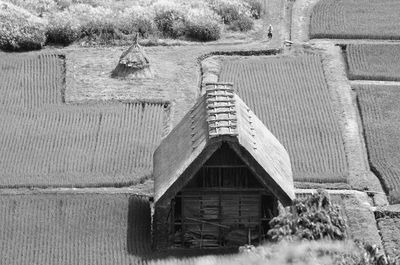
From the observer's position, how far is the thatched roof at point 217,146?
87.3 feet

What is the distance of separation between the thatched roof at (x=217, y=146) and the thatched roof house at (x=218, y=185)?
27mm

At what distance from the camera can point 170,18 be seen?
44.8 meters

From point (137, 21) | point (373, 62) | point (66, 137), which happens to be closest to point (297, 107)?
point (373, 62)

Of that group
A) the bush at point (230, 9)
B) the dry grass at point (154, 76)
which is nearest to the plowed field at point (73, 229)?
the dry grass at point (154, 76)

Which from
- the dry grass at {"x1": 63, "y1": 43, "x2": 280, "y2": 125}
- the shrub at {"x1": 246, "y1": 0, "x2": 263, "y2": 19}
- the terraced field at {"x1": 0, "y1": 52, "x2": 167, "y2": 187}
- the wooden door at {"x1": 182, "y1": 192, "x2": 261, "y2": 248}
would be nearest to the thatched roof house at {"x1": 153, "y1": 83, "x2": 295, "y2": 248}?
the wooden door at {"x1": 182, "y1": 192, "x2": 261, "y2": 248}

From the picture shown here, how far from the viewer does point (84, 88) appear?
38969mm

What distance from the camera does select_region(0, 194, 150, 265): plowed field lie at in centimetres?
2698

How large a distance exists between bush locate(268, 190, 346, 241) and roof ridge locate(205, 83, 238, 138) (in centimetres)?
290

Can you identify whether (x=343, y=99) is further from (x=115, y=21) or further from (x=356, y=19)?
(x=115, y=21)

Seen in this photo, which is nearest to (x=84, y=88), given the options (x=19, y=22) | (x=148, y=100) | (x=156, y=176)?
(x=148, y=100)

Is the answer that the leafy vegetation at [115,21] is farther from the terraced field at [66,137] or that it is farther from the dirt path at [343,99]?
→ the terraced field at [66,137]

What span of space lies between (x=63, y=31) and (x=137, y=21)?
3.75 metres

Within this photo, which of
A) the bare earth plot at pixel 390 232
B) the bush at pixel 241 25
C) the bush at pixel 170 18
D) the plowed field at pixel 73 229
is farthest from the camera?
the bush at pixel 241 25

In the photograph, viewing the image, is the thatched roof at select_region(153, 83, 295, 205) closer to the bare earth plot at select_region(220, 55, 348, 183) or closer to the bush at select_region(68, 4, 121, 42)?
the bare earth plot at select_region(220, 55, 348, 183)
